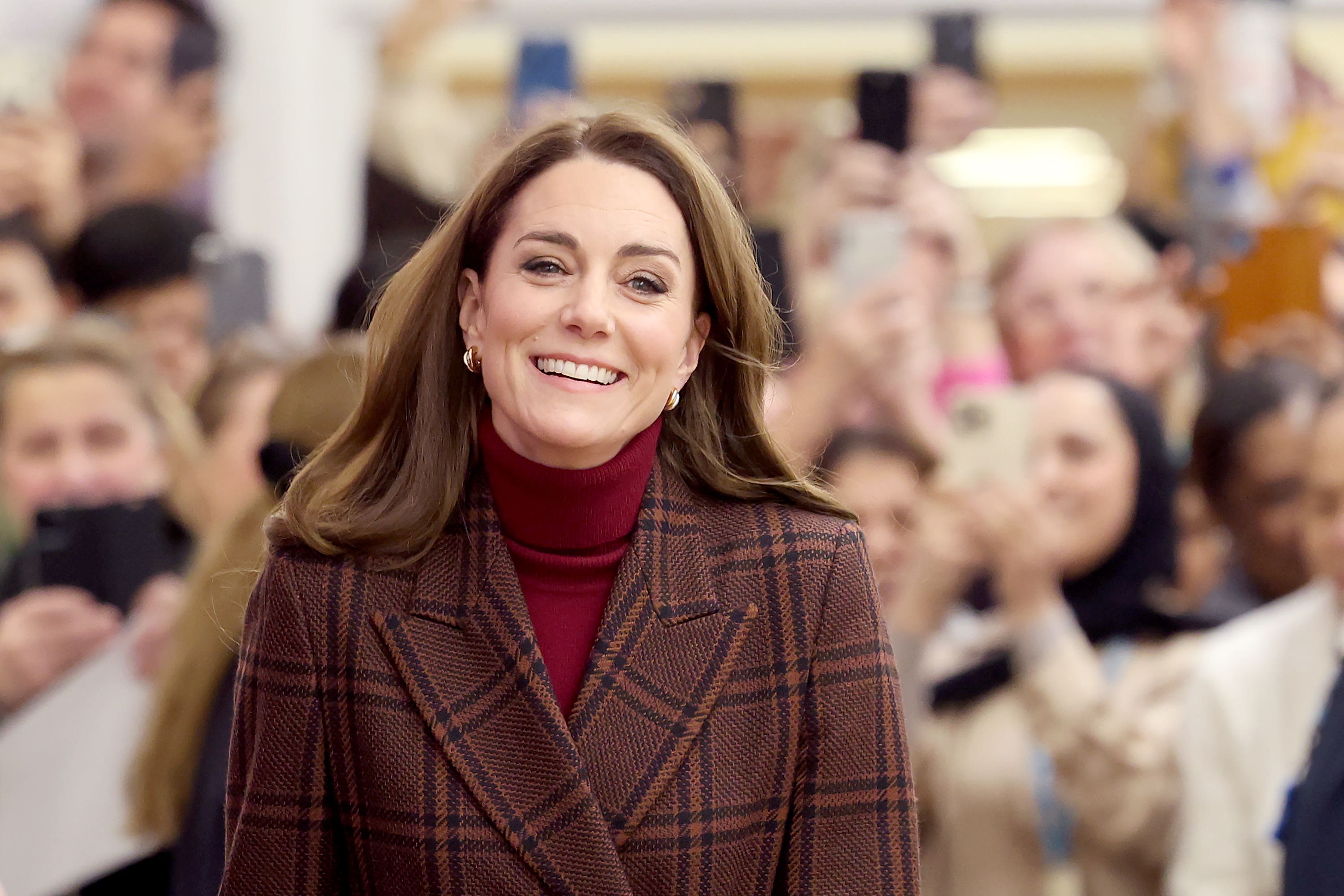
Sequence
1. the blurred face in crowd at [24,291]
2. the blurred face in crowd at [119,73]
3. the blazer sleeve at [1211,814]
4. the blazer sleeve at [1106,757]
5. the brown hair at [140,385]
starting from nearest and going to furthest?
the blazer sleeve at [1211,814] < the blazer sleeve at [1106,757] < the brown hair at [140,385] < the blurred face in crowd at [24,291] < the blurred face in crowd at [119,73]

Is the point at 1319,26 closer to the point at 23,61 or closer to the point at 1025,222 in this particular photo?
the point at 1025,222

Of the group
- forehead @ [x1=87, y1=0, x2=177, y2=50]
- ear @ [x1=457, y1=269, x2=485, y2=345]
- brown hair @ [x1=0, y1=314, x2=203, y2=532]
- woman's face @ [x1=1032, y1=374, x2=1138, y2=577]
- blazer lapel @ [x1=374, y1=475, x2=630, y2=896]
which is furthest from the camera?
forehead @ [x1=87, y1=0, x2=177, y2=50]

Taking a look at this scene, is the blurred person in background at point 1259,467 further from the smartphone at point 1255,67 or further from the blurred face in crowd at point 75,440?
the blurred face in crowd at point 75,440

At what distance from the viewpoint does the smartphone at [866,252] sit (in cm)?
325

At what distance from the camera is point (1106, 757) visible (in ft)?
9.04

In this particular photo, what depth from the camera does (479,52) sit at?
17.6 ft

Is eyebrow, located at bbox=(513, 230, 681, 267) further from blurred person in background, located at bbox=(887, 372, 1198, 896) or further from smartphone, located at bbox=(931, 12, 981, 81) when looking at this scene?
smartphone, located at bbox=(931, 12, 981, 81)

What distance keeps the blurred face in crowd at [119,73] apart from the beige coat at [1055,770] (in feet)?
9.69

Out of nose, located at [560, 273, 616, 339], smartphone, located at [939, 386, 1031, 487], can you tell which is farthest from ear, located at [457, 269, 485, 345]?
smartphone, located at [939, 386, 1031, 487]

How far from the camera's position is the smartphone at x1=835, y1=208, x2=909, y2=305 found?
325 centimetres

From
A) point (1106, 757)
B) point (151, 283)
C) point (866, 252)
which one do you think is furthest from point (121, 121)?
point (1106, 757)

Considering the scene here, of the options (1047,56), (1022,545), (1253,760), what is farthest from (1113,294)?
(1047,56)

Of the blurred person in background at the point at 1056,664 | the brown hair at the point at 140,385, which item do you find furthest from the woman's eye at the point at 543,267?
the brown hair at the point at 140,385

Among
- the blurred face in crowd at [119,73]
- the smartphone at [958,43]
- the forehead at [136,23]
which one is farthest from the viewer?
the forehead at [136,23]
